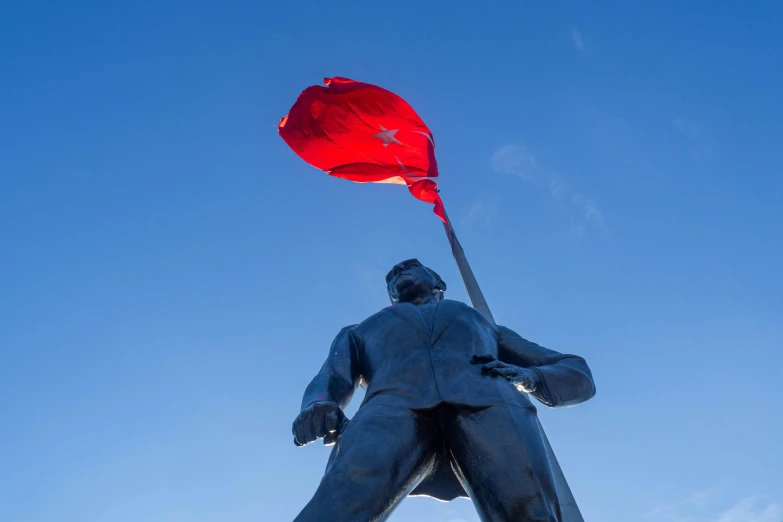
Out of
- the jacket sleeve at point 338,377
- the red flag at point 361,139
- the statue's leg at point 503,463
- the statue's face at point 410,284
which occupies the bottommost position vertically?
the statue's leg at point 503,463

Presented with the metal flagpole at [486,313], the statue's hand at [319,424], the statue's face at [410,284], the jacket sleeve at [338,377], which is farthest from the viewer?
the statue's face at [410,284]

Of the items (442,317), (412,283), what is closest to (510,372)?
(442,317)

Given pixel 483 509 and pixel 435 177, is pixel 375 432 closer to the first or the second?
pixel 483 509

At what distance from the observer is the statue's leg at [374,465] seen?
13.6 ft

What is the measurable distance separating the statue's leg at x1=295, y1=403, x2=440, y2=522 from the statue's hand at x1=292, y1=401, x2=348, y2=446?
15cm

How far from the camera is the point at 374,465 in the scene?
4.38 m

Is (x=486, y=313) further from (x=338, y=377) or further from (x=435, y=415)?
(x=435, y=415)

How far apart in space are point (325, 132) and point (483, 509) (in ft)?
28.3

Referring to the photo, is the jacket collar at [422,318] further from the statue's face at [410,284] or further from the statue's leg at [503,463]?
the statue's leg at [503,463]

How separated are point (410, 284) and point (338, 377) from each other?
1.35 meters

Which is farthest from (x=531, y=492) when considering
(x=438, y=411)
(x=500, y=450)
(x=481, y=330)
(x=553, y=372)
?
(x=481, y=330)

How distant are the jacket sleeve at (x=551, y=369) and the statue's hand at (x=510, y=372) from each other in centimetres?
11

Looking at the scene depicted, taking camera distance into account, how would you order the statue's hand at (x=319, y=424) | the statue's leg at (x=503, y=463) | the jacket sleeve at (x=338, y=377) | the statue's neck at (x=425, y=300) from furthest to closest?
the statue's neck at (x=425, y=300) < the jacket sleeve at (x=338, y=377) < the statue's hand at (x=319, y=424) < the statue's leg at (x=503, y=463)

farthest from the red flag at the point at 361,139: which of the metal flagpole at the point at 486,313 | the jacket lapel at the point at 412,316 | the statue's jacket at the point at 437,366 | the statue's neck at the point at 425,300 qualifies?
the statue's jacket at the point at 437,366
